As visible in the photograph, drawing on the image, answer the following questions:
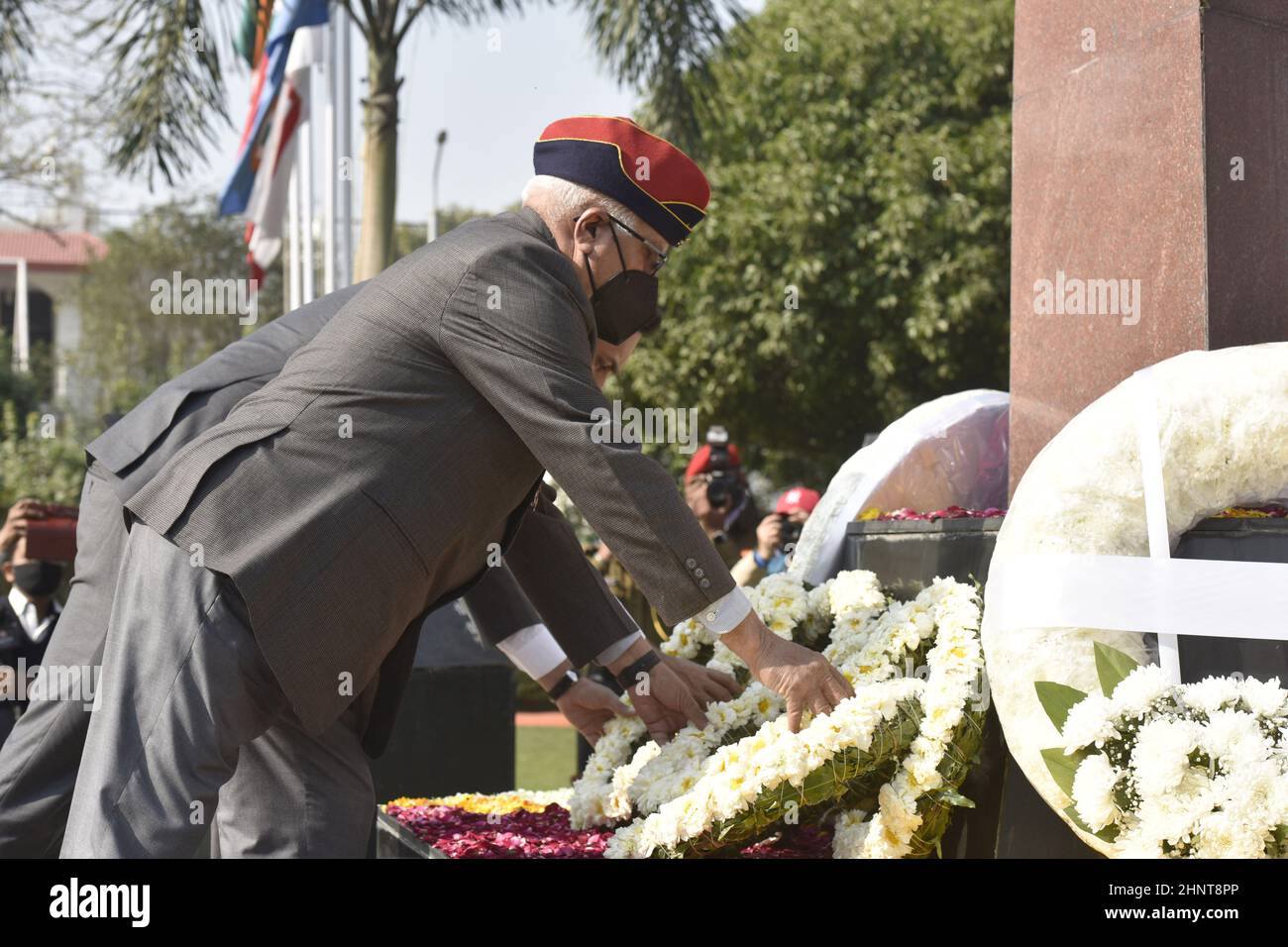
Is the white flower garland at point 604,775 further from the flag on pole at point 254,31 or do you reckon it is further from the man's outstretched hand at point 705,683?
the flag on pole at point 254,31

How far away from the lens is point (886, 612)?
3.06m

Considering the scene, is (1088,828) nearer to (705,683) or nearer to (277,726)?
(705,683)

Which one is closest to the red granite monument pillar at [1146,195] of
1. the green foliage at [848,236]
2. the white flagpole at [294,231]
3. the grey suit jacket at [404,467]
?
the grey suit jacket at [404,467]

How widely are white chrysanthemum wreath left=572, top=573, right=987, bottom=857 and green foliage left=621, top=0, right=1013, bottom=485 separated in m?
13.8

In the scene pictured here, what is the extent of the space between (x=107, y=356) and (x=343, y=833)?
114 feet

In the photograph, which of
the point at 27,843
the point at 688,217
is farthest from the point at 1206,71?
the point at 27,843

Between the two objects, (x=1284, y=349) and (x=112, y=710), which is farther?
(x=1284, y=349)

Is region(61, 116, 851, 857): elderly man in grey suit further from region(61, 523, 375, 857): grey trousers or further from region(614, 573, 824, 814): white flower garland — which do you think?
region(614, 573, 824, 814): white flower garland

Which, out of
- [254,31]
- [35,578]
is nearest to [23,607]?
[35,578]

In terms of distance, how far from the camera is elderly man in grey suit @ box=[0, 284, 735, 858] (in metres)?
2.67

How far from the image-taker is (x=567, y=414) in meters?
2.37

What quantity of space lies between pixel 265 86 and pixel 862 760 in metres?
8.79

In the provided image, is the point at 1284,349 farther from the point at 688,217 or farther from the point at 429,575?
the point at 429,575

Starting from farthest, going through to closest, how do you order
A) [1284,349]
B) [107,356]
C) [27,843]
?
[107,356], [27,843], [1284,349]
